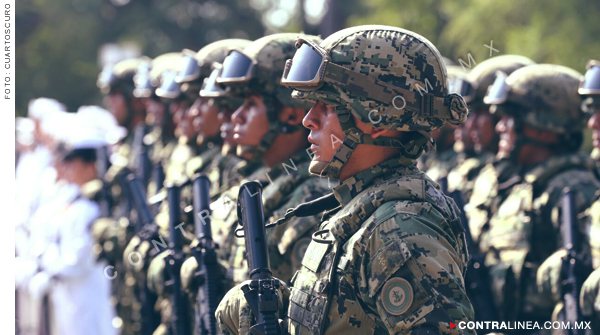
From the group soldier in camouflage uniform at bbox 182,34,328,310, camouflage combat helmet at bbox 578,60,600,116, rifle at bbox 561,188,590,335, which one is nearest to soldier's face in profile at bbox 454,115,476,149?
camouflage combat helmet at bbox 578,60,600,116

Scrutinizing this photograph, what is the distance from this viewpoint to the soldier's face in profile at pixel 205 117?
7285mm

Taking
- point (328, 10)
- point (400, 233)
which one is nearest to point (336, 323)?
point (400, 233)

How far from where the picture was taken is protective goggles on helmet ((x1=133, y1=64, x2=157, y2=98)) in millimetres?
10305

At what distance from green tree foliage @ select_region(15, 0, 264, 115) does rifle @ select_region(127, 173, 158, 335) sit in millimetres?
14326

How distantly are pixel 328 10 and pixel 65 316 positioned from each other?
30.2 ft

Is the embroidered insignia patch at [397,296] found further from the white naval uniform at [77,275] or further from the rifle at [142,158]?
the rifle at [142,158]

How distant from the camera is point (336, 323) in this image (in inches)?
127

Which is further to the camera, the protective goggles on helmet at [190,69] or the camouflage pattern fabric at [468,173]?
the camouflage pattern fabric at [468,173]

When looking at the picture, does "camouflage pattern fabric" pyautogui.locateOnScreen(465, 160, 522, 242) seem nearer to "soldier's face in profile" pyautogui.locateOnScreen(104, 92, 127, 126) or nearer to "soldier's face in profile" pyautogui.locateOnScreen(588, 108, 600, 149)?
"soldier's face in profile" pyautogui.locateOnScreen(588, 108, 600, 149)

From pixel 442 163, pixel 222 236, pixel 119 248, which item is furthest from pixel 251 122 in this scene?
pixel 442 163

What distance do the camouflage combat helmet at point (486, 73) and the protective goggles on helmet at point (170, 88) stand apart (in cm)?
278

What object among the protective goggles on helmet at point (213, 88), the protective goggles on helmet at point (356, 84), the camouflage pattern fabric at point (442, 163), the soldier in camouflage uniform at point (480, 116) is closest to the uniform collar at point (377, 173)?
the protective goggles on helmet at point (356, 84)

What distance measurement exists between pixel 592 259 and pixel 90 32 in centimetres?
1805

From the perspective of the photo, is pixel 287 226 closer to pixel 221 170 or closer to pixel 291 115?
pixel 291 115
